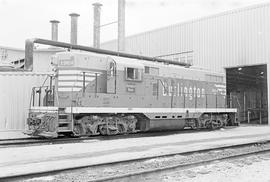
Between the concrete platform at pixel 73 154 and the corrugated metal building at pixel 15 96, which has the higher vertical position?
the corrugated metal building at pixel 15 96

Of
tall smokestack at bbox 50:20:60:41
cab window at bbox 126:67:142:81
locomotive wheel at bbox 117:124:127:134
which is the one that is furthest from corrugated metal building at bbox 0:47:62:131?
tall smokestack at bbox 50:20:60:41

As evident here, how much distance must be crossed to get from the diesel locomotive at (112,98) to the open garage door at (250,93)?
11.9 m

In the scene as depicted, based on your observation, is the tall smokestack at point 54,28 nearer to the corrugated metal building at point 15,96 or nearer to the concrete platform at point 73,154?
the corrugated metal building at point 15,96

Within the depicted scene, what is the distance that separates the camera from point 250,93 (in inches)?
1173

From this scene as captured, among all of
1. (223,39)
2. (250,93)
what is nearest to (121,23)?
(223,39)

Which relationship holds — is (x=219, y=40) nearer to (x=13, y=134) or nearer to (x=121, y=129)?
(x=121, y=129)

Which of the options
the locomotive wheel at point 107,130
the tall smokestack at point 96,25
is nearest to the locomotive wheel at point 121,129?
the locomotive wheel at point 107,130

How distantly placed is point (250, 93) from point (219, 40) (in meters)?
9.21

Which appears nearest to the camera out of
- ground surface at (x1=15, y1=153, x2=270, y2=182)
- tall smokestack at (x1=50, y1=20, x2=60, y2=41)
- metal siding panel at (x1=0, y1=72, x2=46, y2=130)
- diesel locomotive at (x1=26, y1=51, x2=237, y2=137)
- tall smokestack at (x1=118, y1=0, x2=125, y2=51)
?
ground surface at (x1=15, y1=153, x2=270, y2=182)

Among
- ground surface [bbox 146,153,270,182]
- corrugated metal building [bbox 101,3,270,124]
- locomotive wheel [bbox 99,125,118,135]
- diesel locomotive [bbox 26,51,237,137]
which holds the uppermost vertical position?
corrugated metal building [bbox 101,3,270,124]

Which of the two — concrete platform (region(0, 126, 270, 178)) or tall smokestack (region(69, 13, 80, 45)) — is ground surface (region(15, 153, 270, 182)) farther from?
tall smokestack (region(69, 13, 80, 45))

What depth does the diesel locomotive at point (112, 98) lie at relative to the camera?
11570mm

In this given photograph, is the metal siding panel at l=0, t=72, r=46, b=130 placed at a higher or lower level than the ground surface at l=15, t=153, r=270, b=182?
higher

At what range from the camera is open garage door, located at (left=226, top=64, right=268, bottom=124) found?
26766 mm
